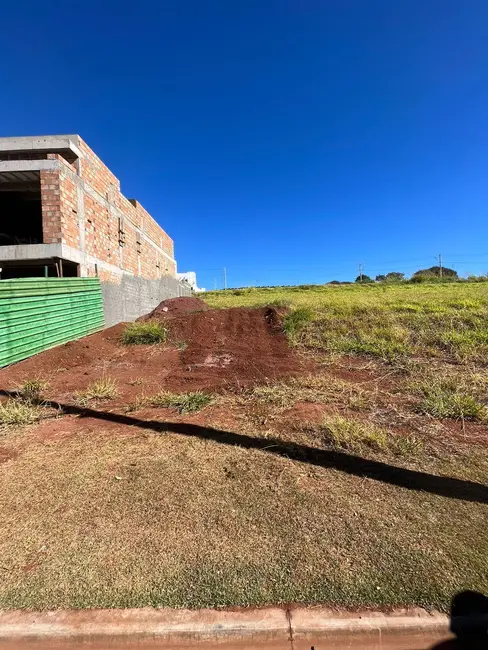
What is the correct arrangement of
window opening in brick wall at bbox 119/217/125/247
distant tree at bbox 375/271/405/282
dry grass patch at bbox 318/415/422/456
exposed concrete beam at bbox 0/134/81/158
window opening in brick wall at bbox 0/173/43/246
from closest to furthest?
dry grass patch at bbox 318/415/422/456 → exposed concrete beam at bbox 0/134/81/158 → window opening in brick wall at bbox 0/173/43/246 → window opening in brick wall at bbox 119/217/125/247 → distant tree at bbox 375/271/405/282

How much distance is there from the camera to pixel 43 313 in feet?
28.0

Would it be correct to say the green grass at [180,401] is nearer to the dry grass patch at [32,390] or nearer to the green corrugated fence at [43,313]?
the dry grass patch at [32,390]

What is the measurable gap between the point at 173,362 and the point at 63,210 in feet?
17.2

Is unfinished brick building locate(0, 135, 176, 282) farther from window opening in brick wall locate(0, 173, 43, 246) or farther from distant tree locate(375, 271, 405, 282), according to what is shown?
distant tree locate(375, 271, 405, 282)

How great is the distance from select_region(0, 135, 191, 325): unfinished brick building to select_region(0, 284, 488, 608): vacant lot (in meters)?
4.57

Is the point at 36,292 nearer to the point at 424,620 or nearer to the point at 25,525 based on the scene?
the point at 25,525

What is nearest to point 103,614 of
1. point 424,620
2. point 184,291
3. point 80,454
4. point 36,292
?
point 424,620

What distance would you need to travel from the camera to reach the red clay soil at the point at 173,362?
6184mm

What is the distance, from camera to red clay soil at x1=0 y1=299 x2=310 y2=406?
6184 mm

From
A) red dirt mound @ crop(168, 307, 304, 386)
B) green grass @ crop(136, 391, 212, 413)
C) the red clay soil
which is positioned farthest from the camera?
red dirt mound @ crop(168, 307, 304, 386)

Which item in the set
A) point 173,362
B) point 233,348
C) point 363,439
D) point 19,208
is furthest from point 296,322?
point 19,208

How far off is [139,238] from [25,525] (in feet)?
53.1

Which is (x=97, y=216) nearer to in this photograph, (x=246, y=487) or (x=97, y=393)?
(x=97, y=393)

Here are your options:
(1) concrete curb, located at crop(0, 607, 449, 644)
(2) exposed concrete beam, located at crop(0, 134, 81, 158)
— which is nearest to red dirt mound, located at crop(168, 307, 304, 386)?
(1) concrete curb, located at crop(0, 607, 449, 644)
